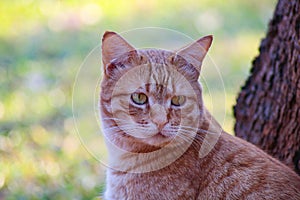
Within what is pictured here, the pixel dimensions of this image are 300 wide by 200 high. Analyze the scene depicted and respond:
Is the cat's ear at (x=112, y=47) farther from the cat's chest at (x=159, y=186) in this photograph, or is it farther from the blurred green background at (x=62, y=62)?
the blurred green background at (x=62, y=62)

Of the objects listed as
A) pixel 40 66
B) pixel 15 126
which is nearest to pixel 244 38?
pixel 40 66

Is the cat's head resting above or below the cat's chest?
above

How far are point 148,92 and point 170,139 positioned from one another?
0.83 ft

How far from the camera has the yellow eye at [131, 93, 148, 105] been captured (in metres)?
3.09

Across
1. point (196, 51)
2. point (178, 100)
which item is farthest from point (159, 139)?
point (196, 51)

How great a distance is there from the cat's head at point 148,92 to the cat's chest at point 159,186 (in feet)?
0.51

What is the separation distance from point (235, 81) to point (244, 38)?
0.91 metres

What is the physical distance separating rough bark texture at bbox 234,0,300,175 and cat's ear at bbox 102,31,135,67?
102cm

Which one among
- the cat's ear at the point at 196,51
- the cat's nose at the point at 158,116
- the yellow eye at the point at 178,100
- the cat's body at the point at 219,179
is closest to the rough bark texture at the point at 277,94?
the cat's body at the point at 219,179

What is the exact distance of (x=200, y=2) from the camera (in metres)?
7.05

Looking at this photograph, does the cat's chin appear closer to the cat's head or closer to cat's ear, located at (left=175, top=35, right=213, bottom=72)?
the cat's head

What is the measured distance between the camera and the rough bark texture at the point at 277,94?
12.1 feet

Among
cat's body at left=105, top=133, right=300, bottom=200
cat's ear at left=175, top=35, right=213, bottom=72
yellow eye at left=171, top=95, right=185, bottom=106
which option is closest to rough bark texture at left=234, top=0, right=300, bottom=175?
cat's body at left=105, top=133, right=300, bottom=200

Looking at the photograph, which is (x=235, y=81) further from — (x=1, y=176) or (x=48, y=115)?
(x=1, y=176)
